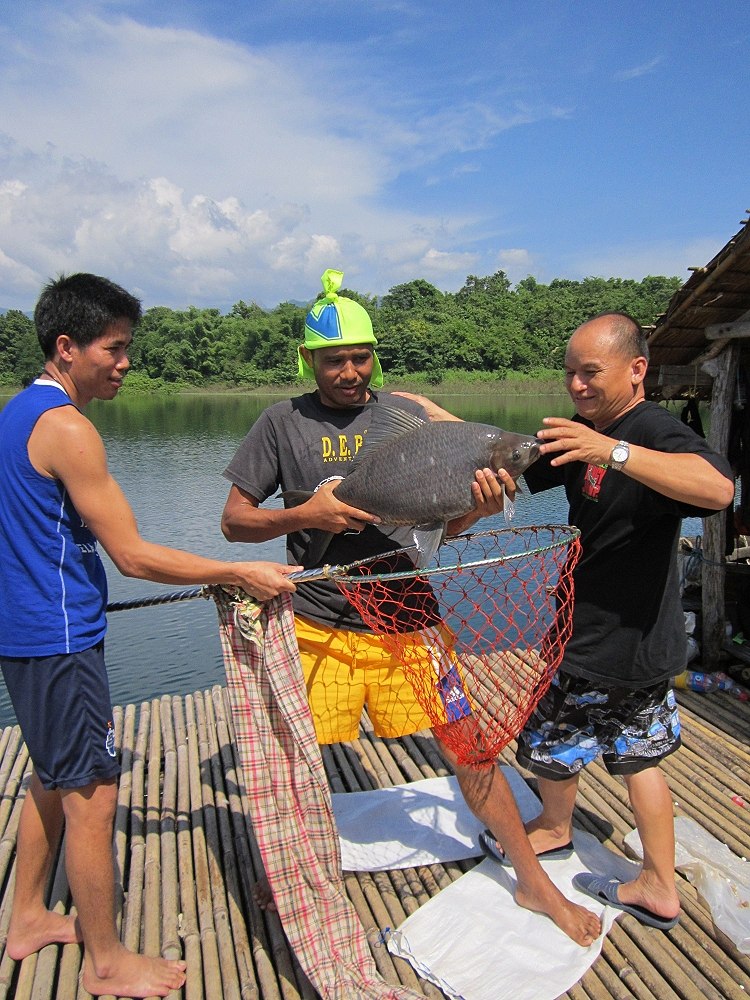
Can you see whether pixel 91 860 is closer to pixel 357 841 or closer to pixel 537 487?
pixel 357 841

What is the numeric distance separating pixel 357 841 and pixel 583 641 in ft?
5.32

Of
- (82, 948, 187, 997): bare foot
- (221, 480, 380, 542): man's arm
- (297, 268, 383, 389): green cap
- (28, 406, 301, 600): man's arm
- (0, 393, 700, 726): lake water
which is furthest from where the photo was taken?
(0, 393, 700, 726): lake water

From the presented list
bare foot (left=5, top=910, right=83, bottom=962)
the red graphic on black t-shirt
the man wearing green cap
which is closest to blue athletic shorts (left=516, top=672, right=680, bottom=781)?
the man wearing green cap

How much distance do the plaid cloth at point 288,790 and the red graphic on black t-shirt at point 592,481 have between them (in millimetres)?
1305

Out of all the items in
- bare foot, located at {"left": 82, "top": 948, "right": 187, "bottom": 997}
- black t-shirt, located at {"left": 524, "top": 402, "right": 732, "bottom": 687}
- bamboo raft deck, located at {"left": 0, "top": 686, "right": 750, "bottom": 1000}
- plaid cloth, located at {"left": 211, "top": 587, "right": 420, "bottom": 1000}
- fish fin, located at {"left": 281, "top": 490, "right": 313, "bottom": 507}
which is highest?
fish fin, located at {"left": 281, "top": 490, "right": 313, "bottom": 507}

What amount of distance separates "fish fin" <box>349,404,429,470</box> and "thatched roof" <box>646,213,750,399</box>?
318cm

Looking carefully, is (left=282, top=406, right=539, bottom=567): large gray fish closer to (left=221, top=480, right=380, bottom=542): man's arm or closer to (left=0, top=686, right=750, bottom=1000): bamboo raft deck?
(left=221, top=480, right=380, bottom=542): man's arm

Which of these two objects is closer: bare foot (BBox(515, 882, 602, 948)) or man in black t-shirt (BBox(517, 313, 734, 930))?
man in black t-shirt (BBox(517, 313, 734, 930))

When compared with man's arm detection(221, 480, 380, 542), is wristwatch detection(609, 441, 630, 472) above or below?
above

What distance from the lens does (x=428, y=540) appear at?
2953 mm

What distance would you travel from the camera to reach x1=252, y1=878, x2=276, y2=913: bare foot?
318cm

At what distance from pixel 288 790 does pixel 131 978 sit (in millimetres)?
901

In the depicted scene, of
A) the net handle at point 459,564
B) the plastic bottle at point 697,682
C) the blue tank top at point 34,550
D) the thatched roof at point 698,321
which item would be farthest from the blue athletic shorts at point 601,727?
the thatched roof at point 698,321

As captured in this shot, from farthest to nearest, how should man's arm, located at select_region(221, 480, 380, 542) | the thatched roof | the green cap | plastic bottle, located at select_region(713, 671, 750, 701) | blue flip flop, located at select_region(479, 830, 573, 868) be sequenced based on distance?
plastic bottle, located at select_region(713, 671, 750, 701)
the thatched roof
blue flip flop, located at select_region(479, 830, 573, 868)
the green cap
man's arm, located at select_region(221, 480, 380, 542)
